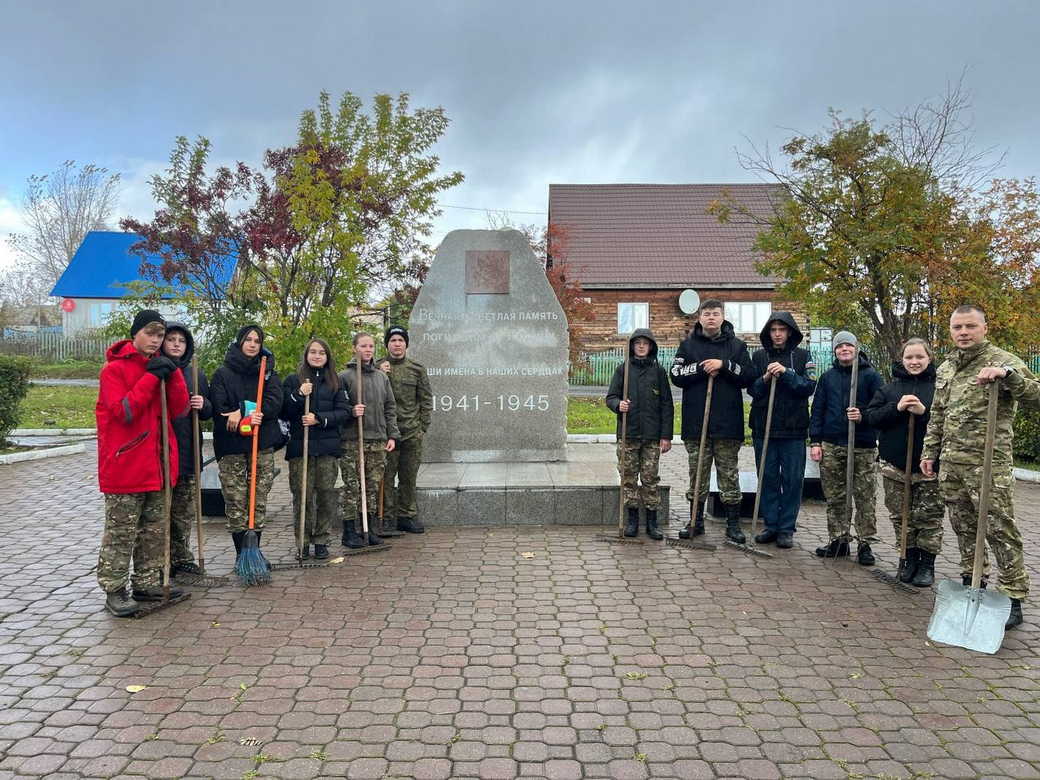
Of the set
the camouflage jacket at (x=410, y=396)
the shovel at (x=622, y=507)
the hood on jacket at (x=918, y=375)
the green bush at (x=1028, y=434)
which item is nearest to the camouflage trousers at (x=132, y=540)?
the camouflage jacket at (x=410, y=396)

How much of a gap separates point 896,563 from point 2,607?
6.38 meters

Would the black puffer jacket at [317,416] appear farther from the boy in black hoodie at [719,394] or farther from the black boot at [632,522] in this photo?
the boy in black hoodie at [719,394]

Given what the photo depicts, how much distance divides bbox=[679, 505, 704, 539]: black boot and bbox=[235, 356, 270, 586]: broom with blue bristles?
3.41 m

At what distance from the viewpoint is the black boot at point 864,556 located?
6004 mm

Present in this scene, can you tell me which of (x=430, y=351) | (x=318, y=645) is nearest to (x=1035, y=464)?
(x=430, y=351)

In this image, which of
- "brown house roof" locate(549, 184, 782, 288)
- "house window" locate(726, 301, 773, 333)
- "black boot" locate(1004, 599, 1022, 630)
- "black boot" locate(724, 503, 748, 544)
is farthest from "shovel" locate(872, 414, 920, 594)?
"house window" locate(726, 301, 773, 333)

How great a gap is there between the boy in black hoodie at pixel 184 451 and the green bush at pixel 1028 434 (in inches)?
407

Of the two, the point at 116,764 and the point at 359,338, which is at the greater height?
the point at 359,338

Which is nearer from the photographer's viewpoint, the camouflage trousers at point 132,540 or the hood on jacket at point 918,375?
the camouflage trousers at point 132,540

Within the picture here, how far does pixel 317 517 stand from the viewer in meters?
6.06

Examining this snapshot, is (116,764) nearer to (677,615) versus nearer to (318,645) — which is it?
(318,645)

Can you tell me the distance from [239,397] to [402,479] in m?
1.80

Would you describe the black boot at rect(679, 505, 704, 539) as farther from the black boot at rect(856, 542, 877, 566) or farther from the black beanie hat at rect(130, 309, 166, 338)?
the black beanie hat at rect(130, 309, 166, 338)

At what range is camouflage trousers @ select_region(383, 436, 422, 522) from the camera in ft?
22.5
